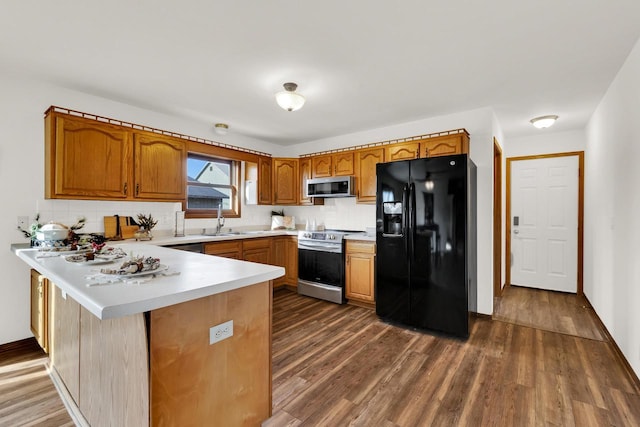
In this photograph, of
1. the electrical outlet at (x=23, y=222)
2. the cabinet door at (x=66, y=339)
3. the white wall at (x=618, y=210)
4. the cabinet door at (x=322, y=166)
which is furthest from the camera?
the cabinet door at (x=322, y=166)

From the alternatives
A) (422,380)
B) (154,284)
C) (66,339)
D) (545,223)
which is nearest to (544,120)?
(545,223)

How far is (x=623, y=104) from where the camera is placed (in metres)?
2.40

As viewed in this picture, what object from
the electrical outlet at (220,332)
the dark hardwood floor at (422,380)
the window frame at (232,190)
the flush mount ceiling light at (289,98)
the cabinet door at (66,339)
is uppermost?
the flush mount ceiling light at (289,98)

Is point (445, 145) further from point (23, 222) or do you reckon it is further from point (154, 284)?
point (23, 222)

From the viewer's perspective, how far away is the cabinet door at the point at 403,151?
353 cm

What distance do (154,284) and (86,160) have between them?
2.30m

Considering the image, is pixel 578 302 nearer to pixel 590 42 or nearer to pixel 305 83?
pixel 590 42

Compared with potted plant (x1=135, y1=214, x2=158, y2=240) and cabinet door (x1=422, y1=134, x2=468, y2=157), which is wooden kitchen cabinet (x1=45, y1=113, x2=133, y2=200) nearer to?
potted plant (x1=135, y1=214, x2=158, y2=240)

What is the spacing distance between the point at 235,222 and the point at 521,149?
15.2 feet

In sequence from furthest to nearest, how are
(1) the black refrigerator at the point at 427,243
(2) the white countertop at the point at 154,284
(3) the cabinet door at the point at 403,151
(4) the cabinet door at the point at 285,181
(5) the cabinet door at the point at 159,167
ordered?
(4) the cabinet door at the point at 285,181, (3) the cabinet door at the point at 403,151, (5) the cabinet door at the point at 159,167, (1) the black refrigerator at the point at 427,243, (2) the white countertop at the point at 154,284

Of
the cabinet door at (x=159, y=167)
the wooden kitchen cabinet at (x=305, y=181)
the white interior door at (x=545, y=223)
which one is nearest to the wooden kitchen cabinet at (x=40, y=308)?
the cabinet door at (x=159, y=167)

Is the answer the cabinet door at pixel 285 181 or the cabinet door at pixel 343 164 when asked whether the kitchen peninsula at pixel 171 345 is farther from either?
the cabinet door at pixel 285 181

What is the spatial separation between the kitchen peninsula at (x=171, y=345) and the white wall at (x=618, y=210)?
2.61 metres

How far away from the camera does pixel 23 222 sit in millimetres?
2580
